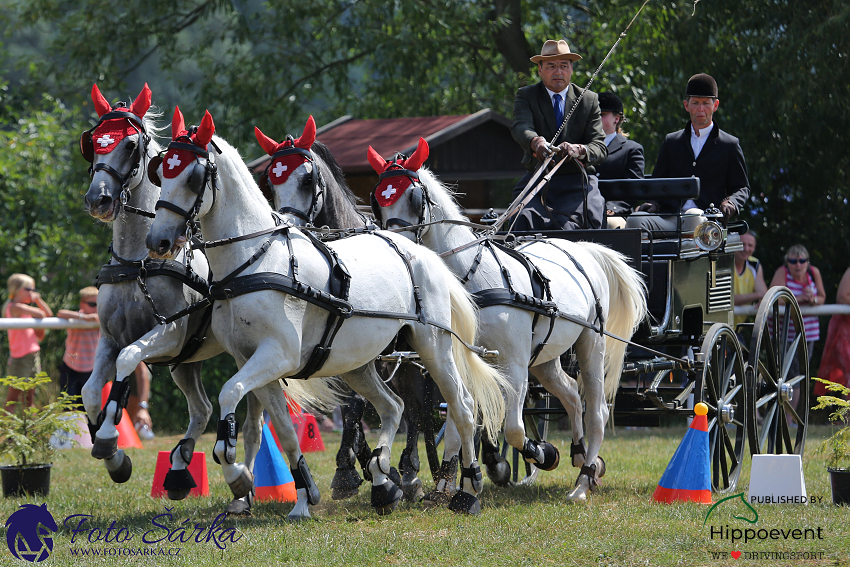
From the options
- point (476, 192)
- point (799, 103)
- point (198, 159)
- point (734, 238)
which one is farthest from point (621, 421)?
point (476, 192)

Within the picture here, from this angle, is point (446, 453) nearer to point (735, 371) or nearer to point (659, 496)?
point (659, 496)

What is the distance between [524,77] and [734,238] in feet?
24.2

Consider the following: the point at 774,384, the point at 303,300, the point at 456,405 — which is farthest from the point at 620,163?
the point at 303,300

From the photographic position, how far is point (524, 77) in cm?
1402

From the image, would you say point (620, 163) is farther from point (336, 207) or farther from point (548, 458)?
point (548, 458)

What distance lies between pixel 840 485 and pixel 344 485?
2987 millimetres

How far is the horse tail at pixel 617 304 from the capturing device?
6.43 meters

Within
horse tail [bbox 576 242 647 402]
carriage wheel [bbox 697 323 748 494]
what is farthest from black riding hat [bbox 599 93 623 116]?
carriage wheel [bbox 697 323 748 494]

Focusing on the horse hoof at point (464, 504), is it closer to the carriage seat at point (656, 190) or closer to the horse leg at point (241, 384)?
the horse leg at point (241, 384)

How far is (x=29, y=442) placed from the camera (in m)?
6.41

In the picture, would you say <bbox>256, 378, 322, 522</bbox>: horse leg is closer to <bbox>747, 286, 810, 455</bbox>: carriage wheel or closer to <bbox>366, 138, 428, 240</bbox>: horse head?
<bbox>366, 138, 428, 240</bbox>: horse head

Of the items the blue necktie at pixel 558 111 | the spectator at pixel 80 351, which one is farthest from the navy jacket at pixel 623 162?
the spectator at pixel 80 351

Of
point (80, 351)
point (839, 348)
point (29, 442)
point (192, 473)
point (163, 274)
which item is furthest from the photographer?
point (839, 348)

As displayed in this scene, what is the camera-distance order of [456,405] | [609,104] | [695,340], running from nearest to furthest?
[456,405] < [695,340] < [609,104]
